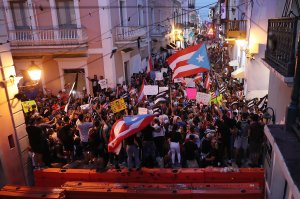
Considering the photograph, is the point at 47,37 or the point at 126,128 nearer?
the point at 126,128

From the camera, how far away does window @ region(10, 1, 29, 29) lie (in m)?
17.0

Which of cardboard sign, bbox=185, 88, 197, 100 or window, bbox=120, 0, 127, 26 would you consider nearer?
cardboard sign, bbox=185, 88, 197, 100

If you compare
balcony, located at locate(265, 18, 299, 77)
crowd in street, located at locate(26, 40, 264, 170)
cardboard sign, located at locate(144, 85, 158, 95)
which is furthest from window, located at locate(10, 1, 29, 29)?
balcony, located at locate(265, 18, 299, 77)

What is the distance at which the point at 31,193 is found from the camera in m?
7.33

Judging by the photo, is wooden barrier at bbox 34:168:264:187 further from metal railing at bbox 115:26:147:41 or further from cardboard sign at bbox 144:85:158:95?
metal railing at bbox 115:26:147:41

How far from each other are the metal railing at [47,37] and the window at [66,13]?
47.7 inches

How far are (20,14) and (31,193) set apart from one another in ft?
43.1

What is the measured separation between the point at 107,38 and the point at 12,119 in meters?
9.76

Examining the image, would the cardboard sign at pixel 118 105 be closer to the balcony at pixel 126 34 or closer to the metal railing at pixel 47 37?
the metal railing at pixel 47 37

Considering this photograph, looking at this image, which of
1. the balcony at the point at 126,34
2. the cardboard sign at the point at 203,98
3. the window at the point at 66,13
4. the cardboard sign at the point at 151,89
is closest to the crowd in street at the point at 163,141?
the cardboard sign at the point at 203,98

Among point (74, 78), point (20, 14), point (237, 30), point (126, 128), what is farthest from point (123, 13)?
point (126, 128)

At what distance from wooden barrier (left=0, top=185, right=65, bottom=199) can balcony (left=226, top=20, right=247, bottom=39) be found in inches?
584

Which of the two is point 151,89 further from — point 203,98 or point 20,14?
point 20,14

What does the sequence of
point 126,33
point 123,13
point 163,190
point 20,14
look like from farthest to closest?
point 123,13 → point 126,33 → point 20,14 → point 163,190
